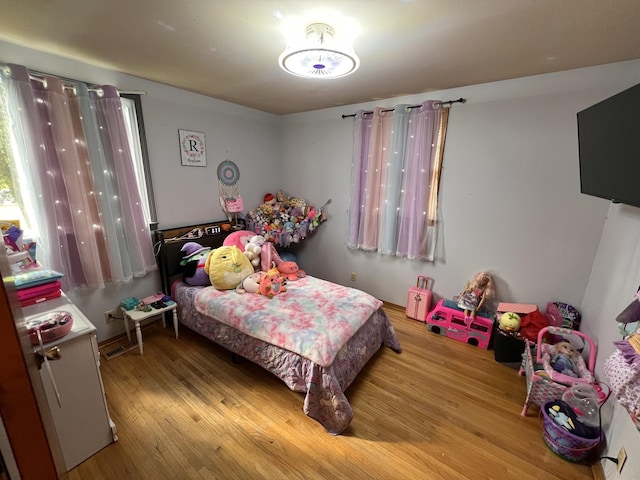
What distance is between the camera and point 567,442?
4.87 ft

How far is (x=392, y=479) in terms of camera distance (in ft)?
4.59

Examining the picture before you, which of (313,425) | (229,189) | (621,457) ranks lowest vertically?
(313,425)

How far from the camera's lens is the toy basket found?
1.45 metres

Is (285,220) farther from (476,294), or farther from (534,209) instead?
(534,209)

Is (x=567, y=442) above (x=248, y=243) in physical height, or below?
below

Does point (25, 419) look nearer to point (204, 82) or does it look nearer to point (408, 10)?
point (408, 10)

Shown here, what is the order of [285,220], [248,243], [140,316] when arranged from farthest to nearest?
[285,220] → [248,243] → [140,316]

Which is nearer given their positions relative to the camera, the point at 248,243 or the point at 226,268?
the point at 226,268

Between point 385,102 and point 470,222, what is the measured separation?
1557 millimetres

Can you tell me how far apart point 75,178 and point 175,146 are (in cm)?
92

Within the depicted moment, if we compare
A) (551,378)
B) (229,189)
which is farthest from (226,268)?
(551,378)

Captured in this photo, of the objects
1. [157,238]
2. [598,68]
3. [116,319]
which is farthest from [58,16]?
[598,68]

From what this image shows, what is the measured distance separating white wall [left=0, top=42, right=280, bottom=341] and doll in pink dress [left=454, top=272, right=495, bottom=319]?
2.77 m

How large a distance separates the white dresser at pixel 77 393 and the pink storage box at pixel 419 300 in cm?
265
